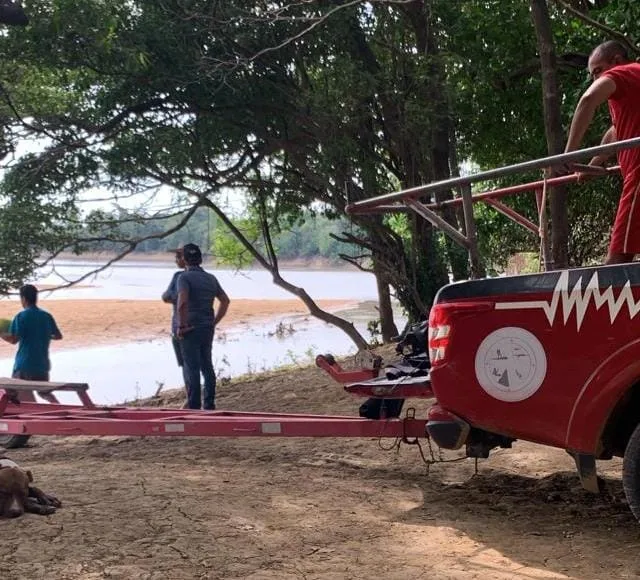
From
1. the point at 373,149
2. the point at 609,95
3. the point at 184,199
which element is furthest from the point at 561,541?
the point at 184,199

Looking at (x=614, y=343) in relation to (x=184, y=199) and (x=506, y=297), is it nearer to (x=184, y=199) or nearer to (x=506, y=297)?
(x=506, y=297)

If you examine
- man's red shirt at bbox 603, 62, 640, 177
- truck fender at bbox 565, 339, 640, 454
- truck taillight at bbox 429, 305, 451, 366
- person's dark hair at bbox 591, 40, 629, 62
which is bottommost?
truck fender at bbox 565, 339, 640, 454

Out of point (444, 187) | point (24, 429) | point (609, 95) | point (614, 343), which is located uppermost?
point (609, 95)

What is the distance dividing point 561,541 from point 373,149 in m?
8.03

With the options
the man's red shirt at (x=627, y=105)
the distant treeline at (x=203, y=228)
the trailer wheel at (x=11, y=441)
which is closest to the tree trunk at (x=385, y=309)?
the distant treeline at (x=203, y=228)

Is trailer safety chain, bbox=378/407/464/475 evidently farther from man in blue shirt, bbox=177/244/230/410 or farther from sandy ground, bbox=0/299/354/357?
sandy ground, bbox=0/299/354/357

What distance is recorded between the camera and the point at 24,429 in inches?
236

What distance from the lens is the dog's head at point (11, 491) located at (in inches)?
184

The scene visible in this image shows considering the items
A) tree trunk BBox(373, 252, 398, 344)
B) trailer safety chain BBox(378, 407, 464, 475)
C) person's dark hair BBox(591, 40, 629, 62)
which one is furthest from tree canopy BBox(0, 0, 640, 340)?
person's dark hair BBox(591, 40, 629, 62)

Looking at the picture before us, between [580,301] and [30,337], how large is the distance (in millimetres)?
6140

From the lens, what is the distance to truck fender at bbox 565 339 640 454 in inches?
151

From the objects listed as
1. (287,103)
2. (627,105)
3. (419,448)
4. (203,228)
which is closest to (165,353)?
(203,228)

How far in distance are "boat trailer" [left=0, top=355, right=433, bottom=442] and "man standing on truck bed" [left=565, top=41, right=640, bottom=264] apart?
4.52 feet

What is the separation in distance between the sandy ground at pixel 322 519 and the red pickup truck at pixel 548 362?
0.48 m
